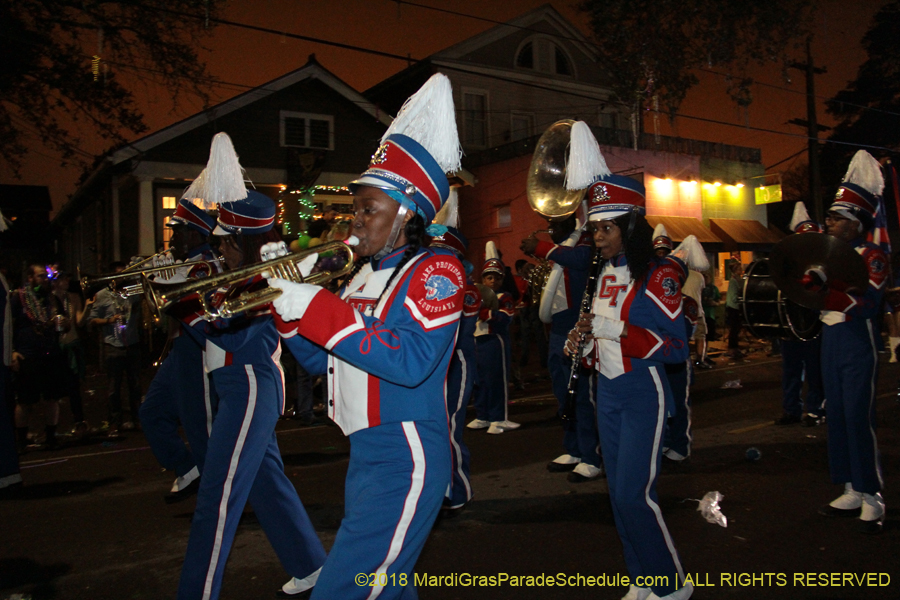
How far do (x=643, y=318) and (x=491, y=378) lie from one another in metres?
4.80

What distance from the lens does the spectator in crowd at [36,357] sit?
26.6ft

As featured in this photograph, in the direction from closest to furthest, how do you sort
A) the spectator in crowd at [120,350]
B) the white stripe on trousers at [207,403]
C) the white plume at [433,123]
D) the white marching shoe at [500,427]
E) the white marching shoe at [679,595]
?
the white plume at [433,123] < the white marching shoe at [679,595] < the white stripe on trousers at [207,403] < the white marching shoe at [500,427] < the spectator in crowd at [120,350]

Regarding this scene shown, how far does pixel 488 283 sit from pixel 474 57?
18651mm

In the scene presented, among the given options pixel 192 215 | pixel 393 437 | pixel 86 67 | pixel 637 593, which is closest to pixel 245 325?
pixel 393 437

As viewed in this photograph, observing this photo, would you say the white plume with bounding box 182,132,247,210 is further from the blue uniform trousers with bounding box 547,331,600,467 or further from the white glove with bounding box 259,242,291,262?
the blue uniform trousers with bounding box 547,331,600,467

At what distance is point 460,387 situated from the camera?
587cm

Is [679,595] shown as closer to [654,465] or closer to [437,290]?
[654,465]

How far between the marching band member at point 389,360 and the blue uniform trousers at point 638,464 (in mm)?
1304

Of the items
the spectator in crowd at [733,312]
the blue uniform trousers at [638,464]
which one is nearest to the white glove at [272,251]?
the blue uniform trousers at [638,464]

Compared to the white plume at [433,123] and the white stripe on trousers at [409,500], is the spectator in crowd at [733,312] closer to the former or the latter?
the white plume at [433,123]

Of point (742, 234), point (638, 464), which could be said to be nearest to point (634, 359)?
point (638, 464)

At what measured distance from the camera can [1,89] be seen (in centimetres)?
1347

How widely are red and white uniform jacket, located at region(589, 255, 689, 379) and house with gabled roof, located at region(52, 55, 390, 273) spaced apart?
1544 centimetres

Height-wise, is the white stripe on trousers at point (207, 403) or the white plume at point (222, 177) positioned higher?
the white plume at point (222, 177)
